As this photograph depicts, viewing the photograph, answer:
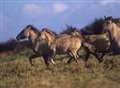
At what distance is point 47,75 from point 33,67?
89.1 inches

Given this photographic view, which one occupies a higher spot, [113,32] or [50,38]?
[113,32]

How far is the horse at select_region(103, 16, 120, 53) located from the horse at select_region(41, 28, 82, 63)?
116 cm

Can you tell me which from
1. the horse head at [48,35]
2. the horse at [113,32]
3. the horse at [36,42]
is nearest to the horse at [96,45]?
the horse at [113,32]

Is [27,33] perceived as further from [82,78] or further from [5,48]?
[5,48]

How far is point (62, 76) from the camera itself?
55.1 feet

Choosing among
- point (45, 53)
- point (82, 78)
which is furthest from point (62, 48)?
point (82, 78)

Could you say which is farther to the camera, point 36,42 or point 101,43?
point 101,43

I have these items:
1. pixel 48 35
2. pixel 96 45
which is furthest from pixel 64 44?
pixel 96 45

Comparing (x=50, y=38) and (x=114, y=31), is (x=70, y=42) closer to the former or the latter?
(x=50, y=38)

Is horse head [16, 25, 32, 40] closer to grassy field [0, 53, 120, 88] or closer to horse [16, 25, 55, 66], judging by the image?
horse [16, 25, 55, 66]

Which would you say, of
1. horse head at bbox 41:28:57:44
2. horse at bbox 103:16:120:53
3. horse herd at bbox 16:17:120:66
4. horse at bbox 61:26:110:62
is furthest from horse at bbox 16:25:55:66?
horse at bbox 103:16:120:53

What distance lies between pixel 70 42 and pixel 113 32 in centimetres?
168

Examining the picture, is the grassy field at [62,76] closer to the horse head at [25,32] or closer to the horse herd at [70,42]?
the horse herd at [70,42]

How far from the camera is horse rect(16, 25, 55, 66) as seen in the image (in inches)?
795
